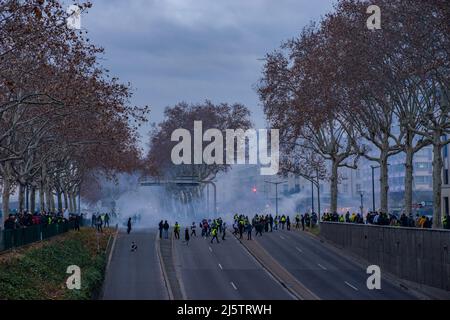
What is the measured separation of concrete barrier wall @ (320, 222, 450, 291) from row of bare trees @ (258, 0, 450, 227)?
2731 millimetres

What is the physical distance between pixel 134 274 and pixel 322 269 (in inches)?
480

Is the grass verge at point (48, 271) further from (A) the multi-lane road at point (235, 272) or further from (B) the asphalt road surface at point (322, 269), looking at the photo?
(B) the asphalt road surface at point (322, 269)

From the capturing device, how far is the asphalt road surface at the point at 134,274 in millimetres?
39875

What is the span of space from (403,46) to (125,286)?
21.3 m

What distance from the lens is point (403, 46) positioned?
45750 millimetres

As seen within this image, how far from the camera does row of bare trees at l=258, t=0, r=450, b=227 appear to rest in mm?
40000

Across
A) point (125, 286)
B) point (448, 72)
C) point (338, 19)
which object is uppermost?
point (338, 19)

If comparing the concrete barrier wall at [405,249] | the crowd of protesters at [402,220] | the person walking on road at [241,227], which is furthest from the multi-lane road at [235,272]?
the crowd of protesters at [402,220]

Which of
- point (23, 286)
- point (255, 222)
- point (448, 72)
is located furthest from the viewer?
point (255, 222)

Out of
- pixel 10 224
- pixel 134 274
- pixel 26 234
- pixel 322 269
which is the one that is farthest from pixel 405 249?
pixel 10 224
